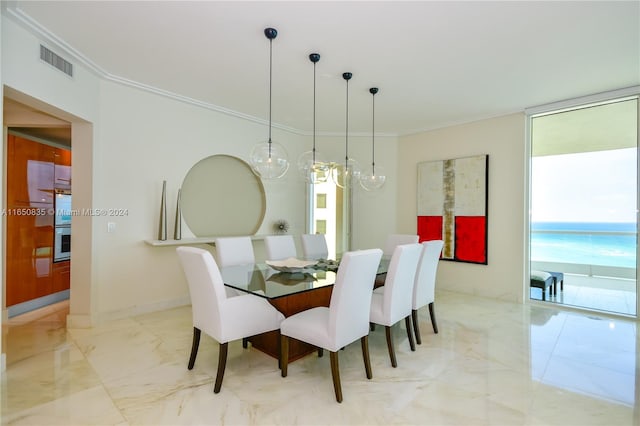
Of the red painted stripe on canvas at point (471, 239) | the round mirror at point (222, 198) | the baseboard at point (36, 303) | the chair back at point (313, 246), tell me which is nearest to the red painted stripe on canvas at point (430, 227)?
the red painted stripe on canvas at point (471, 239)

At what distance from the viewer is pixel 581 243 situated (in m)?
4.95

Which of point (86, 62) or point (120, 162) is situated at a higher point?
point (86, 62)

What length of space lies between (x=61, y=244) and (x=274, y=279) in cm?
375

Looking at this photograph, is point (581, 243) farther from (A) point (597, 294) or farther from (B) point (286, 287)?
(B) point (286, 287)

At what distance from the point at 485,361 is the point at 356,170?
2371 mm

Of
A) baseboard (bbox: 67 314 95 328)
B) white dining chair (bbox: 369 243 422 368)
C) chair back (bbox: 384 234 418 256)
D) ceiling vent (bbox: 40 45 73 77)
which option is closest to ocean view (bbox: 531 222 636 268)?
chair back (bbox: 384 234 418 256)

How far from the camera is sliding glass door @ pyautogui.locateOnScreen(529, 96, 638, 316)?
13.2ft

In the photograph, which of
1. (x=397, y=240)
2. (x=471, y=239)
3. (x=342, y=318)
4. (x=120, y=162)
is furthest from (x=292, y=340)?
(x=471, y=239)

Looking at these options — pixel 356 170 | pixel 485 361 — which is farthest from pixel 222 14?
pixel 485 361

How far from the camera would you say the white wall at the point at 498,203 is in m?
4.60

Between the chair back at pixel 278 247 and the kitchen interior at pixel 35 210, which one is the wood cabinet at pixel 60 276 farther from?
the chair back at pixel 278 247

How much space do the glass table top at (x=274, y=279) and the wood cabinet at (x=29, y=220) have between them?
9.65 ft

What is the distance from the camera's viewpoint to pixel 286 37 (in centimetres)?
276

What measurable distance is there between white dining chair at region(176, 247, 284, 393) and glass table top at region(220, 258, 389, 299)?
5.9 inches
